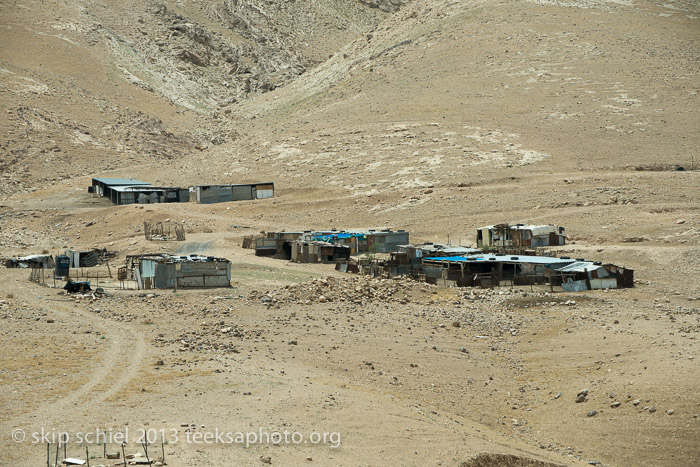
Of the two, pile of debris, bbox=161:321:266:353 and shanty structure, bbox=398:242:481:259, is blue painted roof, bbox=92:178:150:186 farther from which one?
pile of debris, bbox=161:321:266:353

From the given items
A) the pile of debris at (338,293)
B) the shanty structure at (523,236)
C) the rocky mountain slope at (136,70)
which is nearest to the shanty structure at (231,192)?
the rocky mountain slope at (136,70)

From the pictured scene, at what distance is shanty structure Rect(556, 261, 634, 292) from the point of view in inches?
1491

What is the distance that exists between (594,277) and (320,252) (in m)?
17.1

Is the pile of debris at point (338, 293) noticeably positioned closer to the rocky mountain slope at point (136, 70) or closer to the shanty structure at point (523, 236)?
the shanty structure at point (523, 236)

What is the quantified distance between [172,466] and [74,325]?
48.4ft

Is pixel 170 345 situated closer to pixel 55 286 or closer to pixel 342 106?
pixel 55 286

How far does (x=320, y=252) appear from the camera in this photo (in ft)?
165

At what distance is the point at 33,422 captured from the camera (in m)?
18.2

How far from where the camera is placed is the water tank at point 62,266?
141 feet

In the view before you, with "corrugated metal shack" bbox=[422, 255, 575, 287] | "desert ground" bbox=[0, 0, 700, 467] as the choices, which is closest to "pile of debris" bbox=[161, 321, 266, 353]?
"desert ground" bbox=[0, 0, 700, 467]

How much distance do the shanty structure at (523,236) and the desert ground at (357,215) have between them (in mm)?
1333

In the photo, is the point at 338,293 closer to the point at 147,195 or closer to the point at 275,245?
the point at 275,245

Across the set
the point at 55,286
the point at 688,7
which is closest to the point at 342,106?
the point at 688,7

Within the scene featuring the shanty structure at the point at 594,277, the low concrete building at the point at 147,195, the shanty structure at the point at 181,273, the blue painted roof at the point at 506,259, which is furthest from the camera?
the low concrete building at the point at 147,195
